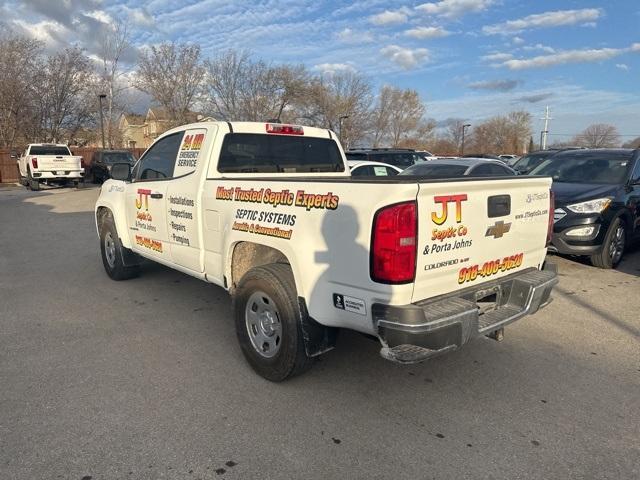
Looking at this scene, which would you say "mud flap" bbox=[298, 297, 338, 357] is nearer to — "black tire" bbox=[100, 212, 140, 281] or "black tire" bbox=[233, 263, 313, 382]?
"black tire" bbox=[233, 263, 313, 382]

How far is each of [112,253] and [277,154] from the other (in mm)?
3133

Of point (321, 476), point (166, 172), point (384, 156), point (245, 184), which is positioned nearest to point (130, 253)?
point (166, 172)

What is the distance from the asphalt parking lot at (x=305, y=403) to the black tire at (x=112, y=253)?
1.05 metres

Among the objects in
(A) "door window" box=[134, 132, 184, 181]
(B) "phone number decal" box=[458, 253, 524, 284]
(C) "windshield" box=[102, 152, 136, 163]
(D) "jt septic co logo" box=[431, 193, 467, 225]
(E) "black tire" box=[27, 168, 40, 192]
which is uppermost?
(A) "door window" box=[134, 132, 184, 181]

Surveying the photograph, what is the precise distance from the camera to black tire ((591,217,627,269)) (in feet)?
22.4

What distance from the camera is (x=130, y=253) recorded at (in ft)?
20.1

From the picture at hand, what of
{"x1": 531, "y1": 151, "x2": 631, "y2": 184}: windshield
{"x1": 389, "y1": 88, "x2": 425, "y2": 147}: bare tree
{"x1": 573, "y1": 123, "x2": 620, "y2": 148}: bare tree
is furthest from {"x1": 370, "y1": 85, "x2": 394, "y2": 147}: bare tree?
{"x1": 531, "y1": 151, "x2": 631, "y2": 184}: windshield

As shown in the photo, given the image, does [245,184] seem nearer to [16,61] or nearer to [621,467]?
[621,467]

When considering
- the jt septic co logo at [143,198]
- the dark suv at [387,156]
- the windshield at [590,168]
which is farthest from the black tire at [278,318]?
the dark suv at [387,156]

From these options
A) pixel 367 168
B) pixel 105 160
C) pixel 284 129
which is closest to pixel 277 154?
pixel 284 129

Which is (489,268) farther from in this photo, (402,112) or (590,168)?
(402,112)

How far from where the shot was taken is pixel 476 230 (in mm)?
3057

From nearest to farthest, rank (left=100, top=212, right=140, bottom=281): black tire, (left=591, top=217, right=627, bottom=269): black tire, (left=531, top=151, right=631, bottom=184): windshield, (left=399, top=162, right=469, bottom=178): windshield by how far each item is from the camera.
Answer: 1. (left=100, top=212, right=140, bottom=281): black tire
2. (left=591, top=217, right=627, bottom=269): black tire
3. (left=531, top=151, right=631, bottom=184): windshield
4. (left=399, top=162, right=469, bottom=178): windshield

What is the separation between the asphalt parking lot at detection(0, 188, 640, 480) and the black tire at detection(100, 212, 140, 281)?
3.43 ft
